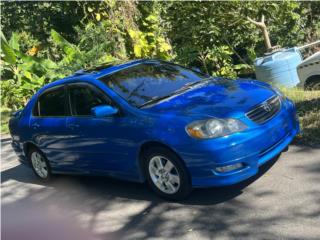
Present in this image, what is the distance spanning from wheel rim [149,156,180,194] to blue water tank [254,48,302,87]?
633cm

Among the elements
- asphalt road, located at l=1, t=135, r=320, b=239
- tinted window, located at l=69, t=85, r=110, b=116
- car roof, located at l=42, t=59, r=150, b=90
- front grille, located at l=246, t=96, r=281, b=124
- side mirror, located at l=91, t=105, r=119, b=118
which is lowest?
asphalt road, located at l=1, t=135, r=320, b=239

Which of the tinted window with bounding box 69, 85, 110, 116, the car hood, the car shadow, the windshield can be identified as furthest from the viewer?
the tinted window with bounding box 69, 85, 110, 116

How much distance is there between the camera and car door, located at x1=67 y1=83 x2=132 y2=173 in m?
6.18

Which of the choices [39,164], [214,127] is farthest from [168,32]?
[214,127]

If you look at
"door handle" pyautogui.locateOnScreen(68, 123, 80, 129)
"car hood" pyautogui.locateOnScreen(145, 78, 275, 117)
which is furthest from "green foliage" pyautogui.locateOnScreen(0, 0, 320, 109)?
"door handle" pyautogui.locateOnScreen(68, 123, 80, 129)

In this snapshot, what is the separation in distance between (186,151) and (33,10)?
14475 millimetres

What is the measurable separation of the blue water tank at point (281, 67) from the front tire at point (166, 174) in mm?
6308

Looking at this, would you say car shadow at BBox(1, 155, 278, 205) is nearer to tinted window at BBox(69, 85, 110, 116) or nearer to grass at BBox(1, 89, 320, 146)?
grass at BBox(1, 89, 320, 146)

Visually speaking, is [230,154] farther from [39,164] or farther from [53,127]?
[39,164]

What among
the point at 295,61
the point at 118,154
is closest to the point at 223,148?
the point at 118,154

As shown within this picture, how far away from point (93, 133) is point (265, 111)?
2.22 m

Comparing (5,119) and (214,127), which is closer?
(214,127)

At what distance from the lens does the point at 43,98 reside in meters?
7.89

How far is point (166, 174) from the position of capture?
18.8ft
